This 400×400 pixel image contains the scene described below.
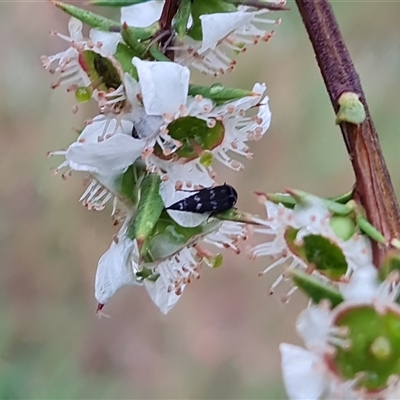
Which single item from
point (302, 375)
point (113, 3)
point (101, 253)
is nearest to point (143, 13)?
point (113, 3)

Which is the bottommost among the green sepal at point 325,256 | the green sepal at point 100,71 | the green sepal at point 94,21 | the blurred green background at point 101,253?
the blurred green background at point 101,253

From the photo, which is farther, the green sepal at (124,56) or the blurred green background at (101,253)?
the blurred green background at (101,253)

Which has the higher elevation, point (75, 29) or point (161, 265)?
point (75, 29)

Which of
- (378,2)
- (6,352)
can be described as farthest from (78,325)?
(378,2)

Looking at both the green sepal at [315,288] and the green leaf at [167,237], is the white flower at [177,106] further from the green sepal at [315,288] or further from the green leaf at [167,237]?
the green sepal at [315,288]

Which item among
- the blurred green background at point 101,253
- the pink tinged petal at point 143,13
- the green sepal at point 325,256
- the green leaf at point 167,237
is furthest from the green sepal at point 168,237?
the blurred green background at point 101,253

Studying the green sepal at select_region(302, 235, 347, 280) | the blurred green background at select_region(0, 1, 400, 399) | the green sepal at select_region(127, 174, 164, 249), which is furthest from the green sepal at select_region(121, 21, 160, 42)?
the blurred green background at select_region(0, 1, 400, 399)

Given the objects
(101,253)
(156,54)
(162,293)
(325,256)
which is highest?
(156,54)

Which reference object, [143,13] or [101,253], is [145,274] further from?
[101,253]
